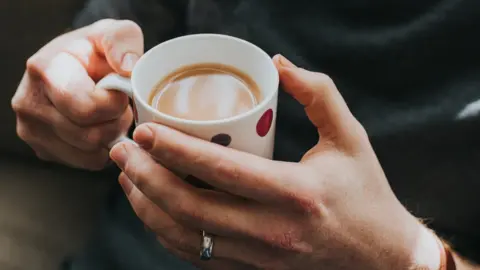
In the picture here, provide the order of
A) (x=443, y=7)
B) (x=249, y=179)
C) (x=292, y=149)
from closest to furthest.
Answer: (x=249, y=179) → (x=443, y=7) → (x=292, y=149)

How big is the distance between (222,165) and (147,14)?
0.53 metres

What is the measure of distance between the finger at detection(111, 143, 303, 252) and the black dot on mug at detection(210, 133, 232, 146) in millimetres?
52

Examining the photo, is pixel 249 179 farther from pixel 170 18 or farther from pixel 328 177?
pixel 170 18

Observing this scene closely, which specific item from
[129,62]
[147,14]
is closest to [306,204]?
[129,62]

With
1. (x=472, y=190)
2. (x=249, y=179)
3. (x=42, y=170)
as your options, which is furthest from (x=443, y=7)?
(x=42, y=170)

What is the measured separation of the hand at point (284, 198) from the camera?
525 mm

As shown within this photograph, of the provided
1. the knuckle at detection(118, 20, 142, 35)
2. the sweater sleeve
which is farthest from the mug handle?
the sweater sleeve

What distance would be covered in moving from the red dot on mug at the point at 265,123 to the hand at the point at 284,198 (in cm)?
3

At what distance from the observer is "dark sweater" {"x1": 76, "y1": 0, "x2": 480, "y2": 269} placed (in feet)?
2.49

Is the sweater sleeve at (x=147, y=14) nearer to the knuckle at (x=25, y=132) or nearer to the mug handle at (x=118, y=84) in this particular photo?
the knuckle at (x=25, y=132)

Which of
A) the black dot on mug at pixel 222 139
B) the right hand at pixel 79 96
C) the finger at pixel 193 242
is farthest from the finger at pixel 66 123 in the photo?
the black dot on mug at pixel 222 139

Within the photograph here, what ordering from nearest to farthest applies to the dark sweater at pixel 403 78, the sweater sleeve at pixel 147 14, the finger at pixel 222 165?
the finger at pixel 222 165, the dark sweater at pixel 403 78, the sweater sleeve at pixel 147 14

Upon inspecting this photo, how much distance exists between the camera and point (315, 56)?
83 centimetres

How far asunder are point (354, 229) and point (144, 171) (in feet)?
0.70
